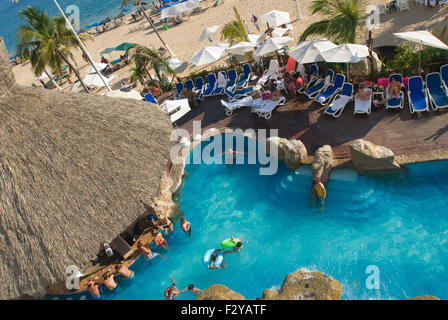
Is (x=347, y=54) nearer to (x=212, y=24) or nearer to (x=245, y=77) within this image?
(x=245, y=77)

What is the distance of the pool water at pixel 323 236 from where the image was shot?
24.1 feet

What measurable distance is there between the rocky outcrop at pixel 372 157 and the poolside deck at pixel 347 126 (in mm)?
576

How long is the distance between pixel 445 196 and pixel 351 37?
7098 millimetres

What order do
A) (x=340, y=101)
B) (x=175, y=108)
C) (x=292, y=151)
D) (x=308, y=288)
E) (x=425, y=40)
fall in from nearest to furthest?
(x=308, y=288) → (x=425, y=40) → (x=292, y=151) → (x=340, y=101) → (x=175, y=108)

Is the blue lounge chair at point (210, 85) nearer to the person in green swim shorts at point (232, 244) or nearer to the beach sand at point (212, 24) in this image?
the beach sand at point (212, 24)

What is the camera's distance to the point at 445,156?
27.9 ft

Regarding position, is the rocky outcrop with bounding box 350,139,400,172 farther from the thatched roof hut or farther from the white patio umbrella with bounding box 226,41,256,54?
the white patio umbrella with bounding box 226,41,256,54

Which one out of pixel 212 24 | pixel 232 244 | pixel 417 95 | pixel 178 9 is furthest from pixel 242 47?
pixel 178 9

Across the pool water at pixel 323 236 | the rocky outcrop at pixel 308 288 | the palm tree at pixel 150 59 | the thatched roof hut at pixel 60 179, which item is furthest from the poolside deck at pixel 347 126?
the palm tree at pixel 150 59

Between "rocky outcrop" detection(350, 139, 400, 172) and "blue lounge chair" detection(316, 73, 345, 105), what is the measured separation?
142 inches

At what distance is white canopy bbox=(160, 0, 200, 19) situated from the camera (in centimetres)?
2928

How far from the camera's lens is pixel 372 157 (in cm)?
875

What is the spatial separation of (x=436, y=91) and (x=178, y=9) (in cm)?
2553

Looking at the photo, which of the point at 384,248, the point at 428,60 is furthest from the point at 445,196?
the point at 428,60
